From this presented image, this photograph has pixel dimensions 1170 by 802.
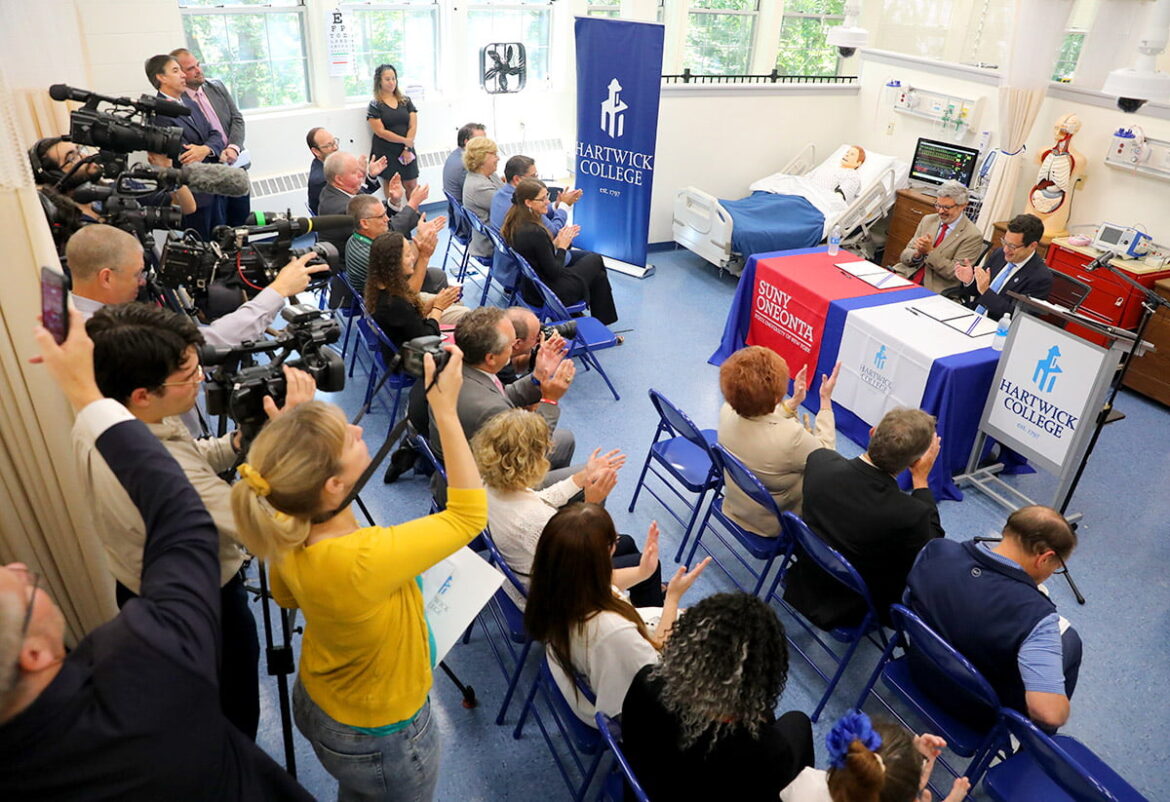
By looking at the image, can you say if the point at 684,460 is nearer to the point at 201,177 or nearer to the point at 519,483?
the point at 519,483

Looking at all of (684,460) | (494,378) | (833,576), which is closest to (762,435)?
(684,460)

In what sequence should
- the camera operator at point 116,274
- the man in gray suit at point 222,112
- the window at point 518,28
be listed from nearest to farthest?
the camera operator at point 116,274 < the man in gray suit at point 222,112 < the window at point 518,28

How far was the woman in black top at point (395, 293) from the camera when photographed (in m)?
3.68

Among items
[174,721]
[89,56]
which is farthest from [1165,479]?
[89,56]

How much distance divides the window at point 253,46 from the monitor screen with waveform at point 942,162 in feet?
17.5

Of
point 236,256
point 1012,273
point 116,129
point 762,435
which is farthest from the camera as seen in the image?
point 1012,273

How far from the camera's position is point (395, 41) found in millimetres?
7324

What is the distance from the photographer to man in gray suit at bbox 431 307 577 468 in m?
3.01

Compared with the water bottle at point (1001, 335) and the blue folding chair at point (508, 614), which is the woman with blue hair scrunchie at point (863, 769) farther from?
the water bottle at point (1001, 335)

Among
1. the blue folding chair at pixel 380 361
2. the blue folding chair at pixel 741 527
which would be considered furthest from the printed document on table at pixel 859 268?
the blue folding chair at pixel 380 361

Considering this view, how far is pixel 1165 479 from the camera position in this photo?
421 cm

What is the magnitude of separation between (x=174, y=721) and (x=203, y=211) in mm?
5001

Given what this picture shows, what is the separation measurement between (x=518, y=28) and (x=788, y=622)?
6908mm

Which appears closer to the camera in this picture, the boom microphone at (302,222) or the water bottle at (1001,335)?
the boom microphone at (302,222)
